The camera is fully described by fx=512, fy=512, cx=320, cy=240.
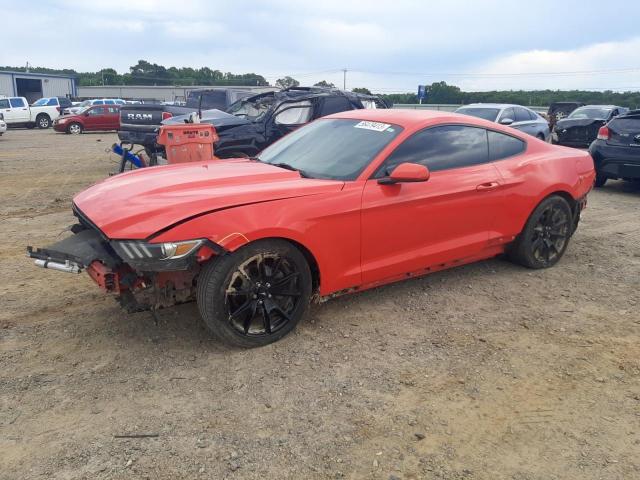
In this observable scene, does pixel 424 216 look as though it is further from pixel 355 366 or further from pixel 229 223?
pixel 229 223

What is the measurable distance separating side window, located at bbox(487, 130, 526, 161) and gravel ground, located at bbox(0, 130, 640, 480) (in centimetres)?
117

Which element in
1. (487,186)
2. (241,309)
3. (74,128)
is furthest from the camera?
(74,128)

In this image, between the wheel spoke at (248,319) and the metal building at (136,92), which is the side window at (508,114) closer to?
the wheel spoke at (248,319)

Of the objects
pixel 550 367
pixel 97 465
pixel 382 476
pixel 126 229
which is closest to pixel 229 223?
pixel 126 229

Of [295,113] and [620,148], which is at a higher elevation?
[295,113]

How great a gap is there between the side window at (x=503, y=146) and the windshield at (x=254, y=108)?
16.6 feet

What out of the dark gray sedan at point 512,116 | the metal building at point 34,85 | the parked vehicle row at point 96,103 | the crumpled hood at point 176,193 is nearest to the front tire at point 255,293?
the crumpled hood at point 176,193

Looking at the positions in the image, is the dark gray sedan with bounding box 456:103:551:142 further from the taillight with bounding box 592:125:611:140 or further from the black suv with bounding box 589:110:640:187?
the black suv with bounding box 589:110:640:187

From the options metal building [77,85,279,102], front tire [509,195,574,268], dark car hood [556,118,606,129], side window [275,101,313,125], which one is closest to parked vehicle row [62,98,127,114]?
side window [275,101,313,125]

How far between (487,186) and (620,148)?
5.70 metres

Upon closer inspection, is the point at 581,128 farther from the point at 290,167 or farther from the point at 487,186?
the point at 290,167

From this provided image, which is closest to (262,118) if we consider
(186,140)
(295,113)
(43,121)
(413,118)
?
(295,113)

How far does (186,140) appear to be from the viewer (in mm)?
7398

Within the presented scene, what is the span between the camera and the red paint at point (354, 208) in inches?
126
